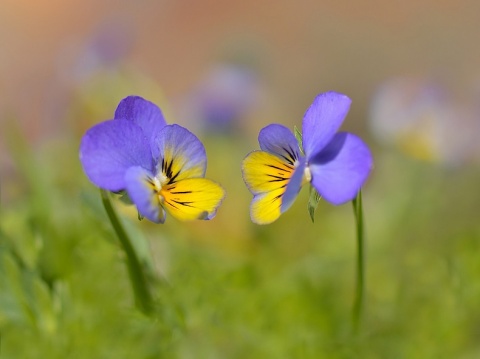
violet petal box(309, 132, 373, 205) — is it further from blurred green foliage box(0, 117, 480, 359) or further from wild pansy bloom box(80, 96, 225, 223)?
blurred green foliage box(0, 117, 480, 359)

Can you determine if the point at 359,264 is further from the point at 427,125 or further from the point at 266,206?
the point at 427,125

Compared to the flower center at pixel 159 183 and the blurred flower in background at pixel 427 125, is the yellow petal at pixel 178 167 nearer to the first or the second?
the flower center at pixel 159 183

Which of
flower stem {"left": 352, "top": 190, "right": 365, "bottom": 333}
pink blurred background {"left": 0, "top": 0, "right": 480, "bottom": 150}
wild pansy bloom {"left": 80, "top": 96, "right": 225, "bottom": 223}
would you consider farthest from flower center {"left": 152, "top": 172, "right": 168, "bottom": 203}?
pink blurred background {"left": 0, "top": 0, "right": 480, "bottom": 150}

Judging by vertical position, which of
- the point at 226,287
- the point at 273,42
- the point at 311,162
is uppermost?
the point at 273,42

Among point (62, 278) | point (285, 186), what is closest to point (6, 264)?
point (62, 278)

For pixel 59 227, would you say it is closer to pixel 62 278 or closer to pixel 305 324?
pixel 62 278

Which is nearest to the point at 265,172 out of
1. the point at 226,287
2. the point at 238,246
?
the point at 226,287
